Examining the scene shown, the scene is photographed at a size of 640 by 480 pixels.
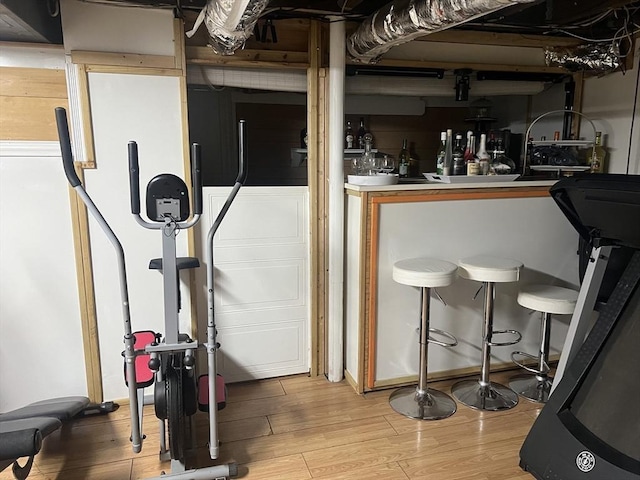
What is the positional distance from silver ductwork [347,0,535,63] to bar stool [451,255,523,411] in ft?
4.26

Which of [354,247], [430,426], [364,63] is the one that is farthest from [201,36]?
[430,426]

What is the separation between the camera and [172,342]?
2.08 m

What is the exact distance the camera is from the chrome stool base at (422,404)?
2.78m

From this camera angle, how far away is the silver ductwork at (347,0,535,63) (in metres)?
1.99

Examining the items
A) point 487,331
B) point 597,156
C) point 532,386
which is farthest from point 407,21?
point 532,386

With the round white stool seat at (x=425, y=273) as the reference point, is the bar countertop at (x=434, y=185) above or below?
above

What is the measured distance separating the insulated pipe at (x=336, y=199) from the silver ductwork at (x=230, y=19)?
0.63 m

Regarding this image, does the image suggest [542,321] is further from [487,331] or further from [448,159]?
[448,159]

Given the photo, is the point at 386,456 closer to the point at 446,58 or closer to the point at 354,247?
the point at 354,247

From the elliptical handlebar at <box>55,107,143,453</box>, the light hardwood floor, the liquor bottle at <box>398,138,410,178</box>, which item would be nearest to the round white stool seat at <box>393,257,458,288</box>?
the light hardwood floor

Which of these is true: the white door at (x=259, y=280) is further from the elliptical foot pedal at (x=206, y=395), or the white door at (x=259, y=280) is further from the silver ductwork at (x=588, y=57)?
the silver ductwork at (x=588, y=57)

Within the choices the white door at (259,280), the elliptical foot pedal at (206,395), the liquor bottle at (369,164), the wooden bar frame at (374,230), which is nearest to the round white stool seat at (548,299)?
the wooden bar frame at (374,230)

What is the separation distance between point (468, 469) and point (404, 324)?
3.04 ft

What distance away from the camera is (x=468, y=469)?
232cm
